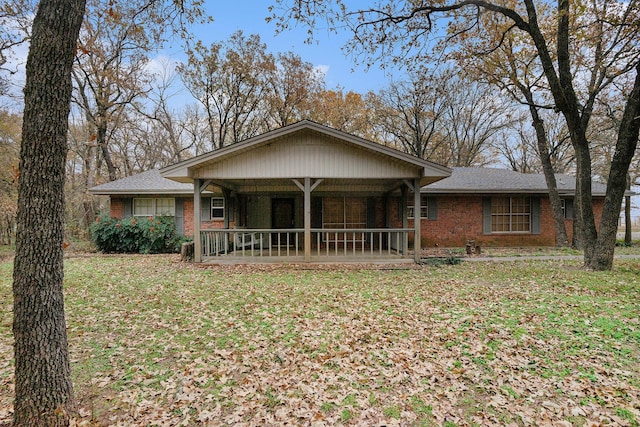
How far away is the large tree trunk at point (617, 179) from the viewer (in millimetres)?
8039

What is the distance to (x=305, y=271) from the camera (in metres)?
9.71

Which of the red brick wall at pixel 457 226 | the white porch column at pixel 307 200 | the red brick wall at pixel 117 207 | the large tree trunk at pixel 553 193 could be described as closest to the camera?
the white porch column at pixel 307 200

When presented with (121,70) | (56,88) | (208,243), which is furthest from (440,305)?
(121,70)

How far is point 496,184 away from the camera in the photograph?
15.0 meters

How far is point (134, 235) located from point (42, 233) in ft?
41.4

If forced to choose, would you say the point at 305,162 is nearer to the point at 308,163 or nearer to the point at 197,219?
the point at 308,163

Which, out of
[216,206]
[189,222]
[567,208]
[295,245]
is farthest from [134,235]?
[567,208]

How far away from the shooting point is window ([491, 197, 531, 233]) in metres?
15.3

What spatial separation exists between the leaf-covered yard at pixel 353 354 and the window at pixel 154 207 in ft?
26.0

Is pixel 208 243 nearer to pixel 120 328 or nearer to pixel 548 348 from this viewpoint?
pixel 120 328

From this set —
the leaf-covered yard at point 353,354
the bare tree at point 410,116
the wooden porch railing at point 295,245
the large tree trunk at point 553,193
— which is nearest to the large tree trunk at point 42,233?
the leaf-covered yard at point 353,354

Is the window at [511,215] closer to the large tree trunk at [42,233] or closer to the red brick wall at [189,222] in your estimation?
the red brick wall at [189,222]

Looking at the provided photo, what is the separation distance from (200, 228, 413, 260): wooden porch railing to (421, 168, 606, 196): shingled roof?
11.0 feet

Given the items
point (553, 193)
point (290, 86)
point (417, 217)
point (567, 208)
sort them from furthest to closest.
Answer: point (290, 86) < point (567, 208) < point (553, 193) < point (417, 217)
